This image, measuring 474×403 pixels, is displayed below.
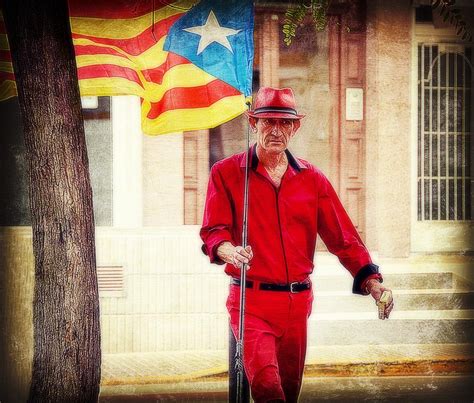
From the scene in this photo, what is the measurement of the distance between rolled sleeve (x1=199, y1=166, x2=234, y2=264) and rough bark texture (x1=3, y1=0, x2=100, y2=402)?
844mm

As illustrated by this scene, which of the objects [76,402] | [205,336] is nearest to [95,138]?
[205,336]

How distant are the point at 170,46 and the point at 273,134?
1.36 metres

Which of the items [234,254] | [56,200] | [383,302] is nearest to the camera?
A: [234,254]

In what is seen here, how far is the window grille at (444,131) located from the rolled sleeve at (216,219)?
234 cm

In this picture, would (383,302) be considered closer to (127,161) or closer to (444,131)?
(444,131)

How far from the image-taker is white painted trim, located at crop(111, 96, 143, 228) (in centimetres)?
669

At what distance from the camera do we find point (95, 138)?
22.1 ft

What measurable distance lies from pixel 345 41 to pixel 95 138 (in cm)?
247

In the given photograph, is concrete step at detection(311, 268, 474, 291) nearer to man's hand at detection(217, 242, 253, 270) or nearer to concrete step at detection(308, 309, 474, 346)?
concrete step at detection(308, 309, 474, 346)

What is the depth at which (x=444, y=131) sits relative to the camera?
6762mm

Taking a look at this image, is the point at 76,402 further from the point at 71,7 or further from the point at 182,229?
the point at 71,7

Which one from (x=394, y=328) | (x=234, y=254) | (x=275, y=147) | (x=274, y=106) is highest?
(x=274, y=106)

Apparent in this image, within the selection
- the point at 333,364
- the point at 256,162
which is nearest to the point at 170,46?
the point at 256,162

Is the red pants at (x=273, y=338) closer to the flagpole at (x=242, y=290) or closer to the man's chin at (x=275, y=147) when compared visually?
the flagpole at (x=242, y=290)
